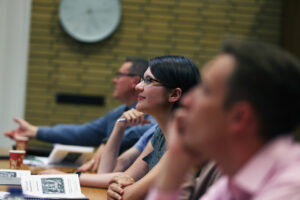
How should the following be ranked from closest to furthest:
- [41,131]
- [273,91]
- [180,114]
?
[273,91]
[180,114]
[41,131]

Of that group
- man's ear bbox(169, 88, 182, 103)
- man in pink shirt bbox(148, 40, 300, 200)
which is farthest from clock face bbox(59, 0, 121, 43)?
man in pink shirt bbox(148, 40, 300, 200)

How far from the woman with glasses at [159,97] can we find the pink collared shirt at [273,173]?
3.33 ft

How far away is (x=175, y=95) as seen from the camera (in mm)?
2000

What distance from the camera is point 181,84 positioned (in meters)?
1.97

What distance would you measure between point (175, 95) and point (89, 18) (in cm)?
322

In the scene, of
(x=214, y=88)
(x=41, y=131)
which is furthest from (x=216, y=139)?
(x=41, y=131)

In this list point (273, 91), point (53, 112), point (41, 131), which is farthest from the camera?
point (53, 112)

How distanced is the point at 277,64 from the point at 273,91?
0.05 m

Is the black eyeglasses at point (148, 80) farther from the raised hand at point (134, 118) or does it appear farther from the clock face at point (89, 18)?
the clock face at point (89, 18)

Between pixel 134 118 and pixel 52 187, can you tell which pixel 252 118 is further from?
pixel 134 118

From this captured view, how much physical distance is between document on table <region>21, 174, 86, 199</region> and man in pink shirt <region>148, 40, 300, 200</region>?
1.00m

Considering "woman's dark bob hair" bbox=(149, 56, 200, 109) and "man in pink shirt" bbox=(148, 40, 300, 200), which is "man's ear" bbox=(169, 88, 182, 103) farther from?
"man in pink shirt" bbox=(148, 40, 300, 200)

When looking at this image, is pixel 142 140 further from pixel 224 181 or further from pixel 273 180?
pixel 273 180

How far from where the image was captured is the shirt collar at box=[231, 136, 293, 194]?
0.82 meters
